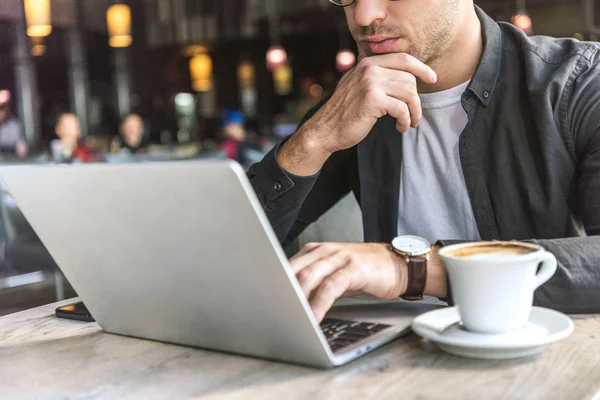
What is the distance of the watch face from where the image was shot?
0.96 meters

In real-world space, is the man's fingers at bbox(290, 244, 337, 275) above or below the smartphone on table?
above

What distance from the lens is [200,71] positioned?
13.5 meters

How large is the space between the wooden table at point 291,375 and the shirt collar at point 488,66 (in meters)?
0.65

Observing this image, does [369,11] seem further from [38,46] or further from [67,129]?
[38,46]

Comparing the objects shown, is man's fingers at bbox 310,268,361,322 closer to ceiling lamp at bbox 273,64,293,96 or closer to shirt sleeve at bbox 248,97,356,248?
shirt sleeve at bbox 248,97,356,248

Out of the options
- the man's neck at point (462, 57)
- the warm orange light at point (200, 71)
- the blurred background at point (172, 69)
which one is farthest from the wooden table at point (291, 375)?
the warm orange light at point (200, 71)

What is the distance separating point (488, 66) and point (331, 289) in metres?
0.79

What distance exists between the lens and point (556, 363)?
0.72m

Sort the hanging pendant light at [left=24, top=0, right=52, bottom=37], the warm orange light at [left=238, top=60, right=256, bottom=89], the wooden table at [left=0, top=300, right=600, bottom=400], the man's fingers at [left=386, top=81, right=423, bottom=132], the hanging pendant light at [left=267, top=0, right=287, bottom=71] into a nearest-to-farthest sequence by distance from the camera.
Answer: the wooden table at [left=0, top=300, right=600, bottom=400], the man's fingers at [left=386, top=81, right=423, bottom=132], the hanging pendant light at [left=24, top=0, right=52, bottom=37], the hanging pendant light at [left=267, top=0, right=287, bottom=71], the warm orange light at [left=238, top=60, right=256, bottom=89]

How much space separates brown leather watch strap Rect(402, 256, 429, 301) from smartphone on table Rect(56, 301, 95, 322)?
1.45 feet

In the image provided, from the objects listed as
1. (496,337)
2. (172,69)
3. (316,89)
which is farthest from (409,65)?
(316,89)

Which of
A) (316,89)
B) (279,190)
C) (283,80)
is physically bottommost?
(279,190)

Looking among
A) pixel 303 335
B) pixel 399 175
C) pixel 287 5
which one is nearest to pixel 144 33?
pixel 287 5

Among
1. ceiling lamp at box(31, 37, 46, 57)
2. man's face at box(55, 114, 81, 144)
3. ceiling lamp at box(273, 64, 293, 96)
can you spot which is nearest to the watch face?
man's face at box(55, 114, 81, 144)
